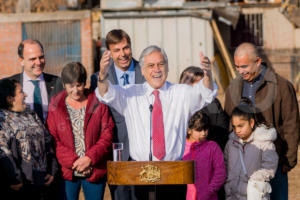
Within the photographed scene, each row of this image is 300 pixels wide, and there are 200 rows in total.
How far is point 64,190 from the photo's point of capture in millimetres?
4480

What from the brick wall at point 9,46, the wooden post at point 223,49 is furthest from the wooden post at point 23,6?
the wooden post at point 223,49

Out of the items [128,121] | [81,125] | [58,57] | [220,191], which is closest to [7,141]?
[81,125]

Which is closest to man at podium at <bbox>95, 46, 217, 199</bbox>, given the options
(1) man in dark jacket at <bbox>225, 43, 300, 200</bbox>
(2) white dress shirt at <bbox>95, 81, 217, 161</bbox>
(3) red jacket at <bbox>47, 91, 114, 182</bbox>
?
(2) white dress shirt at <bbox>95, 81, 217, 161</bbox>

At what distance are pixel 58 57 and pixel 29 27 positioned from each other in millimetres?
1099

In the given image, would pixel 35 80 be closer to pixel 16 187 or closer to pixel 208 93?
pixel 16 187

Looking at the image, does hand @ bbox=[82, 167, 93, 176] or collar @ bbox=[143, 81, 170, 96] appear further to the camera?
hand @ bbox=[82, 167, 93, 176]

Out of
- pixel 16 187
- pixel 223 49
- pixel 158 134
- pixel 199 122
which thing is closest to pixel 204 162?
pixel 199 122

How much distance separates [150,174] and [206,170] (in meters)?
1.31

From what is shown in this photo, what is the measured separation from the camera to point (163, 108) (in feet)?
13.2

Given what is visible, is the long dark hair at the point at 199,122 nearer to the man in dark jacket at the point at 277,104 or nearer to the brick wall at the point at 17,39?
the man in dark jacket at the point at 277,104

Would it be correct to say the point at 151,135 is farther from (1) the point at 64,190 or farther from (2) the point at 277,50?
(2) the point at 277,50

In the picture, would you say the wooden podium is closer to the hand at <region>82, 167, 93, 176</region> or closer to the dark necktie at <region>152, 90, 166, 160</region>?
the dark necktie at <region>152, 90, 166, 160</region>

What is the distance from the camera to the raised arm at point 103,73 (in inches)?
145

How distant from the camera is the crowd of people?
13.1 ft
